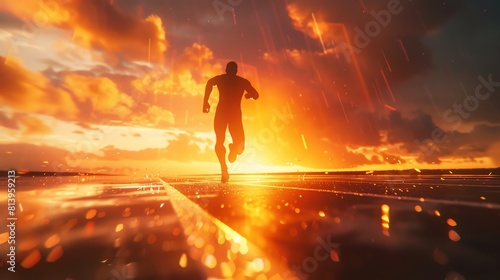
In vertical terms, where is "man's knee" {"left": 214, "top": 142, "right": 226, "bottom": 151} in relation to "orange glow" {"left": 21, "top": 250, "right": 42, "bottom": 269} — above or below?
above

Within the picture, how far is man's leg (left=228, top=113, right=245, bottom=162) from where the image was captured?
10.0 meters

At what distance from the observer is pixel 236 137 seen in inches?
399

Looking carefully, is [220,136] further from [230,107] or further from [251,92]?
[251,92]

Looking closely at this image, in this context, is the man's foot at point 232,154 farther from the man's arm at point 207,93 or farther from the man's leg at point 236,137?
the man's arm at point 207,93

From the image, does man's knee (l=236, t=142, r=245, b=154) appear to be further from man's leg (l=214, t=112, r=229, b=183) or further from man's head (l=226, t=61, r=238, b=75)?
man's head (l=226, t=61, r=238, b=75)

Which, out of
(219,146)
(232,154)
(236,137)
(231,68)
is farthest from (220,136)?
(231,68)

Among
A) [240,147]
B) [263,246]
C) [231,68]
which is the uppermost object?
[231,68]

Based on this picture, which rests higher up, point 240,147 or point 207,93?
point 207,93

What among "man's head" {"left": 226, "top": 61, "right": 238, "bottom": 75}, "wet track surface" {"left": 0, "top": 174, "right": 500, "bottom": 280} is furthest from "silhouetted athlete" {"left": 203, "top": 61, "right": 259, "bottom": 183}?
"wet track surface" {"left": 0, "top": 174, "right": 500, "bottom": 280}

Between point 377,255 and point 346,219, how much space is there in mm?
1554

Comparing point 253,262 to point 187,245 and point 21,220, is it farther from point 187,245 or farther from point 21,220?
point 21,220

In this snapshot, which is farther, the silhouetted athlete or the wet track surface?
the silhouetted athlete

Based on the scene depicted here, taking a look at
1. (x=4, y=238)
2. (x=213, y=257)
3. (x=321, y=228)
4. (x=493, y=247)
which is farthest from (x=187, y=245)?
(x=493, y=247)

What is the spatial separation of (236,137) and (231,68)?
76.6 inches
